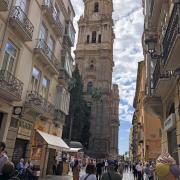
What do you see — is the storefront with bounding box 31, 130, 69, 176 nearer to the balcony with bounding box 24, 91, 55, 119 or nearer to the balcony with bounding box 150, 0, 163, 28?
the balcony with bounding box 24, 91, 55, 119

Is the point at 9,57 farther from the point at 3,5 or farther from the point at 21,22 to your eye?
the point at 3,5

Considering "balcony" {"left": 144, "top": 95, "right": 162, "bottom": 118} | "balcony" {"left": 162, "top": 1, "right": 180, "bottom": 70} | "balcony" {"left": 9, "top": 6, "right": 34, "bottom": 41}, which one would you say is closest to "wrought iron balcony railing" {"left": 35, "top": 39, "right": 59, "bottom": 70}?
"balcony" {"left": 9, "top": 6, "right": 34, "bottom": 41}

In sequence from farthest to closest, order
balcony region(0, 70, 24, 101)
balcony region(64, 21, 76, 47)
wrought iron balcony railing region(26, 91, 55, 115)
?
1. balcony region(64, 21, 76, 47)
2. wrought iron balcony railing region(26, 91, 55, 115)
3. balcony region(0, 70, 24, 101)

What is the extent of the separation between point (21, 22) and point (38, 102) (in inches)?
189

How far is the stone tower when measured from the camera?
227 feet

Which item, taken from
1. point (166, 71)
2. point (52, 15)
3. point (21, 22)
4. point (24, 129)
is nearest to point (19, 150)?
point (24, 129)

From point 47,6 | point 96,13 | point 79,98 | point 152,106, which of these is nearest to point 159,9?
point 152,106

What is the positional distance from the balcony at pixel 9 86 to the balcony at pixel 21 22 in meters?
2.40

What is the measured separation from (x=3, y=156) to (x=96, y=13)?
79.4 meters

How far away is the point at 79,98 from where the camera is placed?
54.3m

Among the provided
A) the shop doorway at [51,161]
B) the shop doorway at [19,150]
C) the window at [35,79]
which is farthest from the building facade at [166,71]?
the shop doorway at [51,161]

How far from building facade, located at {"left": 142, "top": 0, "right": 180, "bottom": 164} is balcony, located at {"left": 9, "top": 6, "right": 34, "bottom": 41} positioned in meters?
6.28

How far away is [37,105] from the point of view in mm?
15461

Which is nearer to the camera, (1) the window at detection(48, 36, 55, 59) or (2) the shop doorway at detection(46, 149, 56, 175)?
(1) the window at detection(48, 36, 55, 59)
